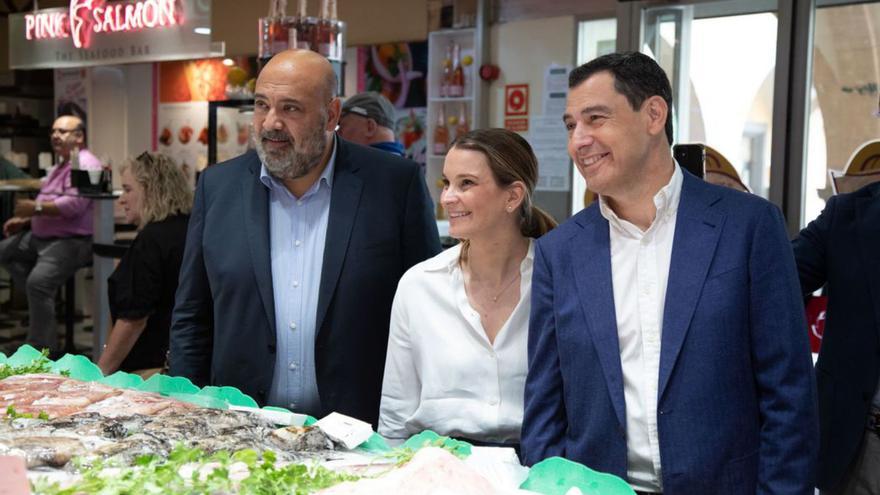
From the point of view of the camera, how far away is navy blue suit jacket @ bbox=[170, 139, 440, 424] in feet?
9.23

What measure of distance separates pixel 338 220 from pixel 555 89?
476cm

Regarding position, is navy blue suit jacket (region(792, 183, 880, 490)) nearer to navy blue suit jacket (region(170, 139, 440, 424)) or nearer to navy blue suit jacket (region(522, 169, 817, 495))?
navy blue suit jacket (region(522, 169, 817, 495))

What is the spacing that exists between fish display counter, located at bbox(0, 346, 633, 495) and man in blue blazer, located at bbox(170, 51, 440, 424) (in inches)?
19.3

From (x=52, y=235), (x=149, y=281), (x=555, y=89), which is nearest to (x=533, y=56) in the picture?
(x=555, y=89)

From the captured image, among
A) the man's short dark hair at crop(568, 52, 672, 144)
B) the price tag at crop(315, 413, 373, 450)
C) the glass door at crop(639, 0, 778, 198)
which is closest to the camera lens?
the price tag at crop(315, 413, 373, 450)

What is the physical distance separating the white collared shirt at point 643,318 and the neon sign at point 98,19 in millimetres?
4127

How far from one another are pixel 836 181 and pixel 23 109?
1162cm

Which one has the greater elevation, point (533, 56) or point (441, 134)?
point (533, 56)

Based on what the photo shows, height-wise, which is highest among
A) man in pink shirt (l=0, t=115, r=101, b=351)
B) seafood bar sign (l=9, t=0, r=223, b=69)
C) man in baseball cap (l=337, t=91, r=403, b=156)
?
seafood bar sign (l=9, t=0, r=223, b=69)

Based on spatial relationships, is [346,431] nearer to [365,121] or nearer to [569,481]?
[569,481]

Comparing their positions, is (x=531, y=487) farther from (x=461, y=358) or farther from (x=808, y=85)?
(x=808, y=85)

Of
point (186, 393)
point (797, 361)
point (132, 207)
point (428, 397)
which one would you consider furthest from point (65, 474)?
point (132, 207)

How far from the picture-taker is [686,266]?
82.1 inches

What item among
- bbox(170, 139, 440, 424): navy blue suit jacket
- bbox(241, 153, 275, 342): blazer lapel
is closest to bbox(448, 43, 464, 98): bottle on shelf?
bbox(170, 139, 440, 424): navy blue suit jacket
